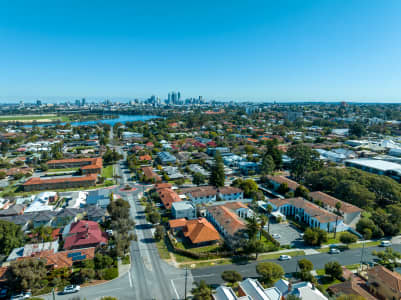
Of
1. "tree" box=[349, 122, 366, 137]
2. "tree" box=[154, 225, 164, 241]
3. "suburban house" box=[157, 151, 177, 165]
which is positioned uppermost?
"tree" box=[349, 122, 366, 137]

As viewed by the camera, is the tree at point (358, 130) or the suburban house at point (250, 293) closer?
the suburban house at point (250, 293)

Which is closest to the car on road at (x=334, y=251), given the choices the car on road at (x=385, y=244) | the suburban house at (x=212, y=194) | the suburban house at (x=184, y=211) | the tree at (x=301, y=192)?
the car on road at (x=385, y=244)

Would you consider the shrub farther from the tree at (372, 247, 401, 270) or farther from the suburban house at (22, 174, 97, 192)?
the suburban house at (22, 174, 97, 192)

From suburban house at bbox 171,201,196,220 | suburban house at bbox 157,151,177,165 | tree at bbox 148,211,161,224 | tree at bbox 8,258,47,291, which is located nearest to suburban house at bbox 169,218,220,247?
tree at bbox 148,211,161,224

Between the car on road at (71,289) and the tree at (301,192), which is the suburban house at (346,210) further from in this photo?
the car on road at (71,289)

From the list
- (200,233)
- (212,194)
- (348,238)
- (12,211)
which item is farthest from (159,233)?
(12,211)

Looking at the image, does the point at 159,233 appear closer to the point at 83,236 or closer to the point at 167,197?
the point at 83,236
